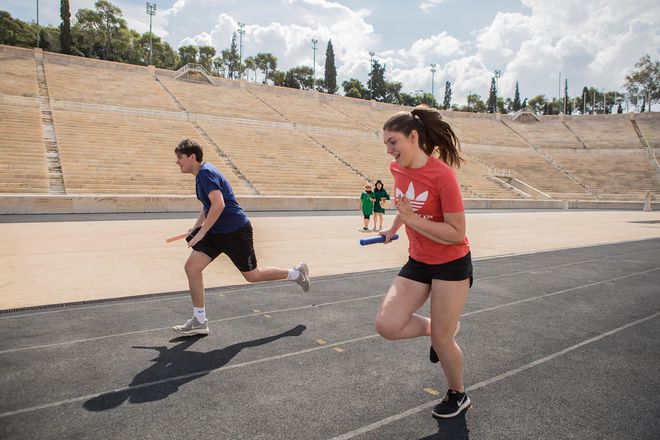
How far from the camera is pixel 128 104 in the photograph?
3288 cm

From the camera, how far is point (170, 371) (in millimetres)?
3809

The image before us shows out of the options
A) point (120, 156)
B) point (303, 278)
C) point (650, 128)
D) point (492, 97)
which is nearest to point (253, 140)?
point (120, 156)

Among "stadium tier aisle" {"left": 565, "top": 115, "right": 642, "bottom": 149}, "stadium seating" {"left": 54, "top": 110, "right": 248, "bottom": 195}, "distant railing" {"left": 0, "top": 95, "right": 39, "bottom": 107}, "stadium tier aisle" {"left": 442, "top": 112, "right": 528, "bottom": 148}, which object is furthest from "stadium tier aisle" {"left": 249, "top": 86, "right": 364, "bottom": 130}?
"stadium tier aisle" {"left": 565, "top": 115, "right": 642, "bottom": 149}

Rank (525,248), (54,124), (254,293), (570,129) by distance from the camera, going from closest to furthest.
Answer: (254,293) → (525,248) → (54,124) → (570,129)

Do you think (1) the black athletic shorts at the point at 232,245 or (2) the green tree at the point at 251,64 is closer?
(1) the black athletic shorts at the point at 232,245

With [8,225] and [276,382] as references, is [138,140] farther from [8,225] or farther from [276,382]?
[276,382]

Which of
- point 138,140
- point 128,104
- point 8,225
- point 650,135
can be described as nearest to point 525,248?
point 8,225

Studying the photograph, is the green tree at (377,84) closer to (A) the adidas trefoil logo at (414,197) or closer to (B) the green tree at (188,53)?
(B) the green tree at (188,53)

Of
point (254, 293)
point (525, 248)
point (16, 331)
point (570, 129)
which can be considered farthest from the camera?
point (570, 129)

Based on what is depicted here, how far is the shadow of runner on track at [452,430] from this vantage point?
2.85m

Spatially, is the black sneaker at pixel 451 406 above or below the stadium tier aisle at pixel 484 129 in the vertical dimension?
below

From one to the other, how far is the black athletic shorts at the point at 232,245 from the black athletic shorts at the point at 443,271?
2252mm

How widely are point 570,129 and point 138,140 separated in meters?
51.6

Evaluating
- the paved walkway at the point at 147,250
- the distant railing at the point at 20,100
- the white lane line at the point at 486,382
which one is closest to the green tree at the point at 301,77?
the distant railing at the point at 20,100
